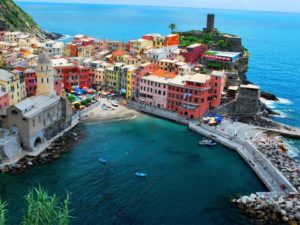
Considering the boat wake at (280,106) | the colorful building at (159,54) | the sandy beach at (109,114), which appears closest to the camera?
the sandy beach at (109,114)

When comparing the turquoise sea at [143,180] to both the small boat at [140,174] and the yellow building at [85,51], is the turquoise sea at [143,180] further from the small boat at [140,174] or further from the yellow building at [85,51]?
the yellow building at [85,51]

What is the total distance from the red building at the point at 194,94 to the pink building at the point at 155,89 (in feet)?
6.32

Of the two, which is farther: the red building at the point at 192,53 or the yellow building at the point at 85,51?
the yellow building at the point at 85,51

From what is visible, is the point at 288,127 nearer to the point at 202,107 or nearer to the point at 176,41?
the point at 202,107

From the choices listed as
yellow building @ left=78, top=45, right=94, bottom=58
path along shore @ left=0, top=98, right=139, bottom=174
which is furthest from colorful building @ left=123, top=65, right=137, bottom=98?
yellow building @ left=78, top=45, right=94, bottom=58

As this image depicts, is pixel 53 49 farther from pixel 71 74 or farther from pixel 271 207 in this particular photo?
pixel 271 207

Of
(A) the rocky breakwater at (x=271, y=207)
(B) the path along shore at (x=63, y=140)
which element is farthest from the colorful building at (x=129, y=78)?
(A) the rocky breakwater at (x=271, y=207)

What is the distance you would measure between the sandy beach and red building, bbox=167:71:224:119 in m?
10.8

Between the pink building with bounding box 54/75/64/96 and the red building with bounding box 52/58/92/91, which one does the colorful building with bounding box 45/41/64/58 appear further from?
the pink building with bounding box 54/75/64/96

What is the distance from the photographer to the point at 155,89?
3868 inches

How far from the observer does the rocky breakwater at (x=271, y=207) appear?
176 feet

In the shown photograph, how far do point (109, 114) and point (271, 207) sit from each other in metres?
50.0

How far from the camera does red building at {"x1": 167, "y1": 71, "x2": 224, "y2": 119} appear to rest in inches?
3580

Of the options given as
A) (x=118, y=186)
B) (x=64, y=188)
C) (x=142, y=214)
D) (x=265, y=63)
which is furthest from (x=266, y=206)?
(x=265, y=63)
